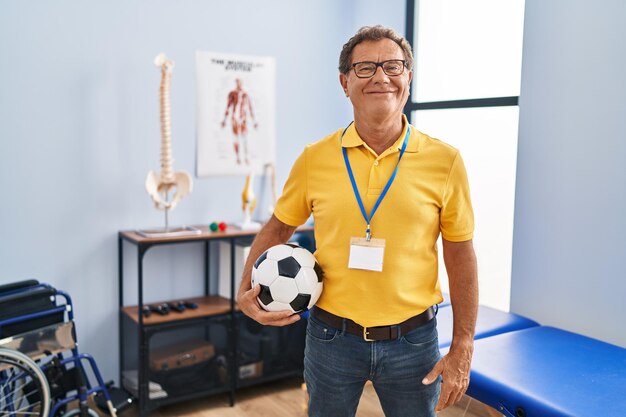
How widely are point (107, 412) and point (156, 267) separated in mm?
751

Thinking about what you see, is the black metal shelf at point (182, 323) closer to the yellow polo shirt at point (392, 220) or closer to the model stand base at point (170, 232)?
the model stand base at point (170, 232)

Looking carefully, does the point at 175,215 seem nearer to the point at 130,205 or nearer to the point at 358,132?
the point at 130,205

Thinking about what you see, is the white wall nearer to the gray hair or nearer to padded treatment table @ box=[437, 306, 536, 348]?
padded treatment table @ box=[437, 306, 536, 348]

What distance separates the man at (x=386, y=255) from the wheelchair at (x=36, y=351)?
1.23 metres

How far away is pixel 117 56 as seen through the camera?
9.57 feet

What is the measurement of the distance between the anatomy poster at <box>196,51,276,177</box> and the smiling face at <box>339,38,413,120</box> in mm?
1906

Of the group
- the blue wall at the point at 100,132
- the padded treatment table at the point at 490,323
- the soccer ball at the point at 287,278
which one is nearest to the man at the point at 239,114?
the blue wall at the point at 100,132

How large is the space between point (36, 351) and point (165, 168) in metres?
1.03

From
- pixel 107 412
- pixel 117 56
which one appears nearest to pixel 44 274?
pixel 107 412

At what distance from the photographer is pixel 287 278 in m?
1.47

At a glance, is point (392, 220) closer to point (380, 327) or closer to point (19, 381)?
point (380, 327)

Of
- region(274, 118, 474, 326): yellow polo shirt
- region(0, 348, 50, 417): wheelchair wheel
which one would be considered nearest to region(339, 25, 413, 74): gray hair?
region(274, 118, 474, 326): yellow polo shirt

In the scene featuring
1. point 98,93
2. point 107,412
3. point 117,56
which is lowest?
point 107,412

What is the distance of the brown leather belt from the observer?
54.0 inches
